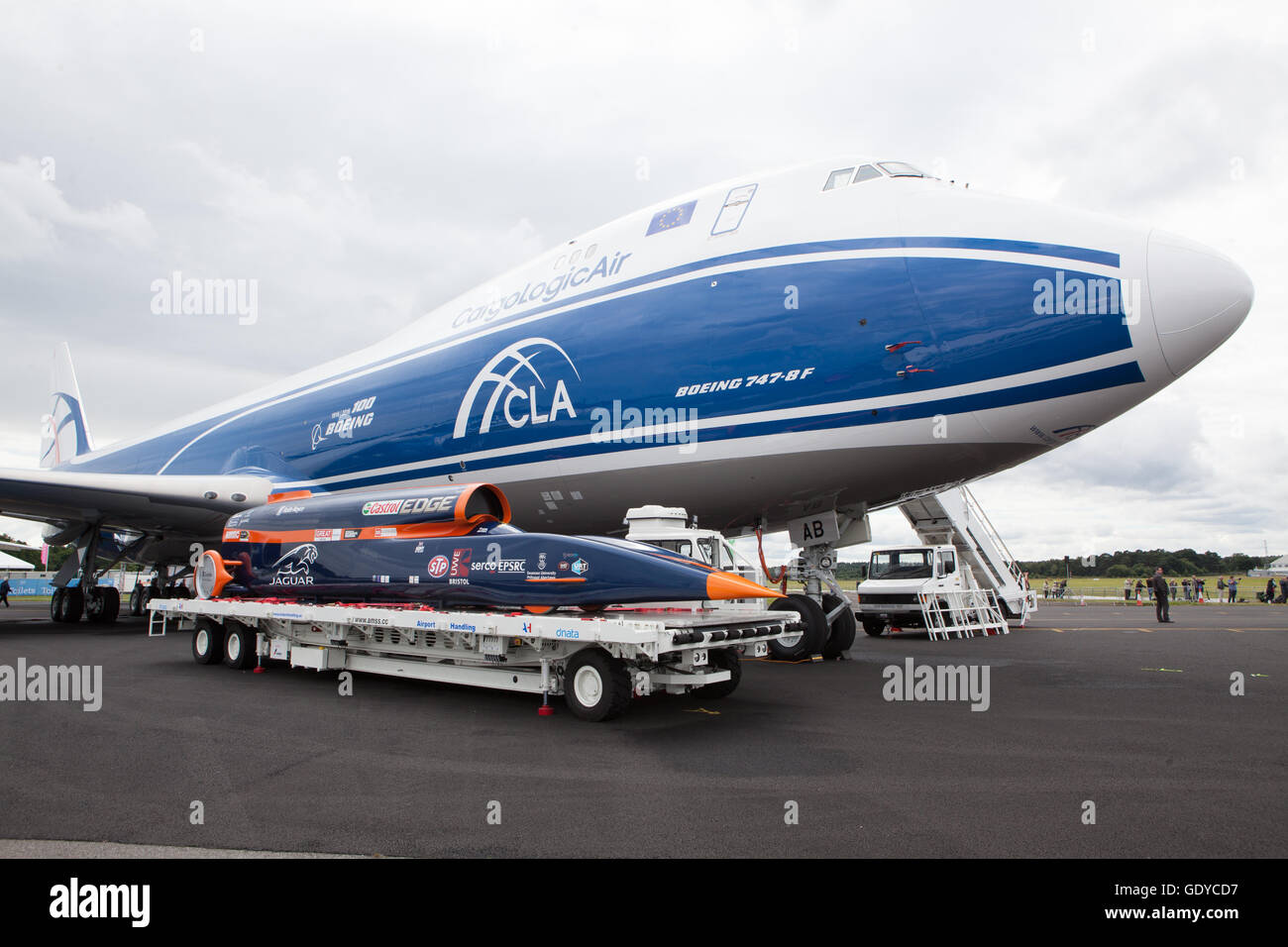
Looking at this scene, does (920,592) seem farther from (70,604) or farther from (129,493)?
(70,604)

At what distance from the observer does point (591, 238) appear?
34.3 ft

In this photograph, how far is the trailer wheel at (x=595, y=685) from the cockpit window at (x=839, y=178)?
18.9 ft

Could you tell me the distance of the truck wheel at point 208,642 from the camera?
11.0m

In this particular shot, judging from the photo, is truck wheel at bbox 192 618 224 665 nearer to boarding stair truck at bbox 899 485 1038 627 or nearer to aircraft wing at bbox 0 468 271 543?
aircraft wing at bbox 0 468 271 543

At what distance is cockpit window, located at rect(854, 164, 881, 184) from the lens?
8469mm

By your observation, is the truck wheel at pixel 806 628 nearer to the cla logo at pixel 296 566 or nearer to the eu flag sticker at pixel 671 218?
the eu flag sticker at pixel 671 218

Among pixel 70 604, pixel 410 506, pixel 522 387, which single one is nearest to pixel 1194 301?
pixel 522 387

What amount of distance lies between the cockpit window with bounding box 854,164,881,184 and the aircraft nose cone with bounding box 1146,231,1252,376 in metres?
2.97

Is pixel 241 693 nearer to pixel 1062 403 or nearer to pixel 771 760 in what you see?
pixel 771 760

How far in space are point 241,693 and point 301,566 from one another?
1.75 meters

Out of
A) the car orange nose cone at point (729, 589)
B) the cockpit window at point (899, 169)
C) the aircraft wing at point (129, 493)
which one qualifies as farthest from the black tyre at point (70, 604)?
the cockpit window at point (899, 169)

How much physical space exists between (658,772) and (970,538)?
18.6 m

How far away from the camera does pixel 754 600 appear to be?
9.06m

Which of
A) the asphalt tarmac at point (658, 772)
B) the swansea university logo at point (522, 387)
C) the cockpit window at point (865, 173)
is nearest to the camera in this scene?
the asphalt tarmac at point (658, 772)
